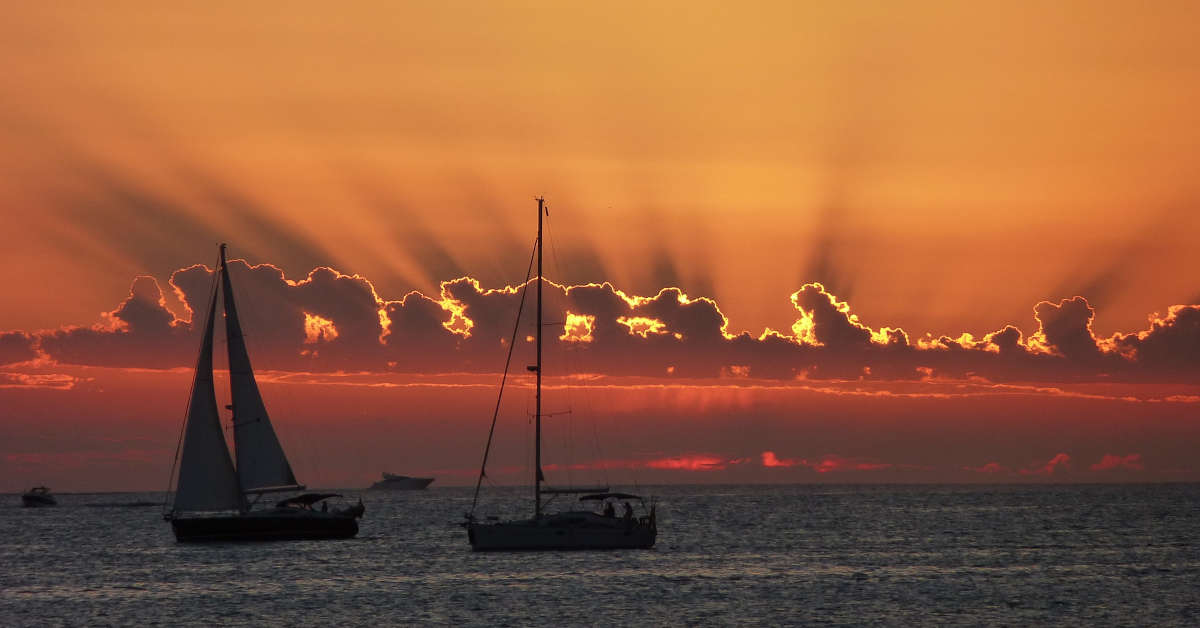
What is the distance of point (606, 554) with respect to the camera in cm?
11388

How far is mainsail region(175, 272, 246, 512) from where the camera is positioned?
10888 cm

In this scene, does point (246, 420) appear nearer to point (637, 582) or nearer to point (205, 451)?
point (205, 451)

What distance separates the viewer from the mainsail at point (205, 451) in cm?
10888

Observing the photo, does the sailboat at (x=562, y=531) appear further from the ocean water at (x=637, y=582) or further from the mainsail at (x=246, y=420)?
the mainsail at (x=246, y=420)

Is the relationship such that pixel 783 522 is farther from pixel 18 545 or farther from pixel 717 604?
pixel 717 604

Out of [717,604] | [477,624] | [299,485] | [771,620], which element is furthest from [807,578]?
[299,485]

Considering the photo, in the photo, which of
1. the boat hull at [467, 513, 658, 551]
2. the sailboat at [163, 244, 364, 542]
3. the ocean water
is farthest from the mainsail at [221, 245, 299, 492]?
the boat hull at [467, 513, 658, 551]

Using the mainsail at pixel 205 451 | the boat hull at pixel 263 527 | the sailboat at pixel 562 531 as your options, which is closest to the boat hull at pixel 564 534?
the sailboat at pixel 562 531

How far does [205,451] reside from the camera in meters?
109

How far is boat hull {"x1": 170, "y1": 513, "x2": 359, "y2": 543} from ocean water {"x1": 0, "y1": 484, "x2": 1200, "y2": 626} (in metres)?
1.76

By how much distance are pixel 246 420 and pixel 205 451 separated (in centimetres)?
374

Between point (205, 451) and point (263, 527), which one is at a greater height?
point (205, 451)

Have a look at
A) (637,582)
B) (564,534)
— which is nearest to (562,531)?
(564,534)

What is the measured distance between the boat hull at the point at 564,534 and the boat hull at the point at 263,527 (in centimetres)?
1450
